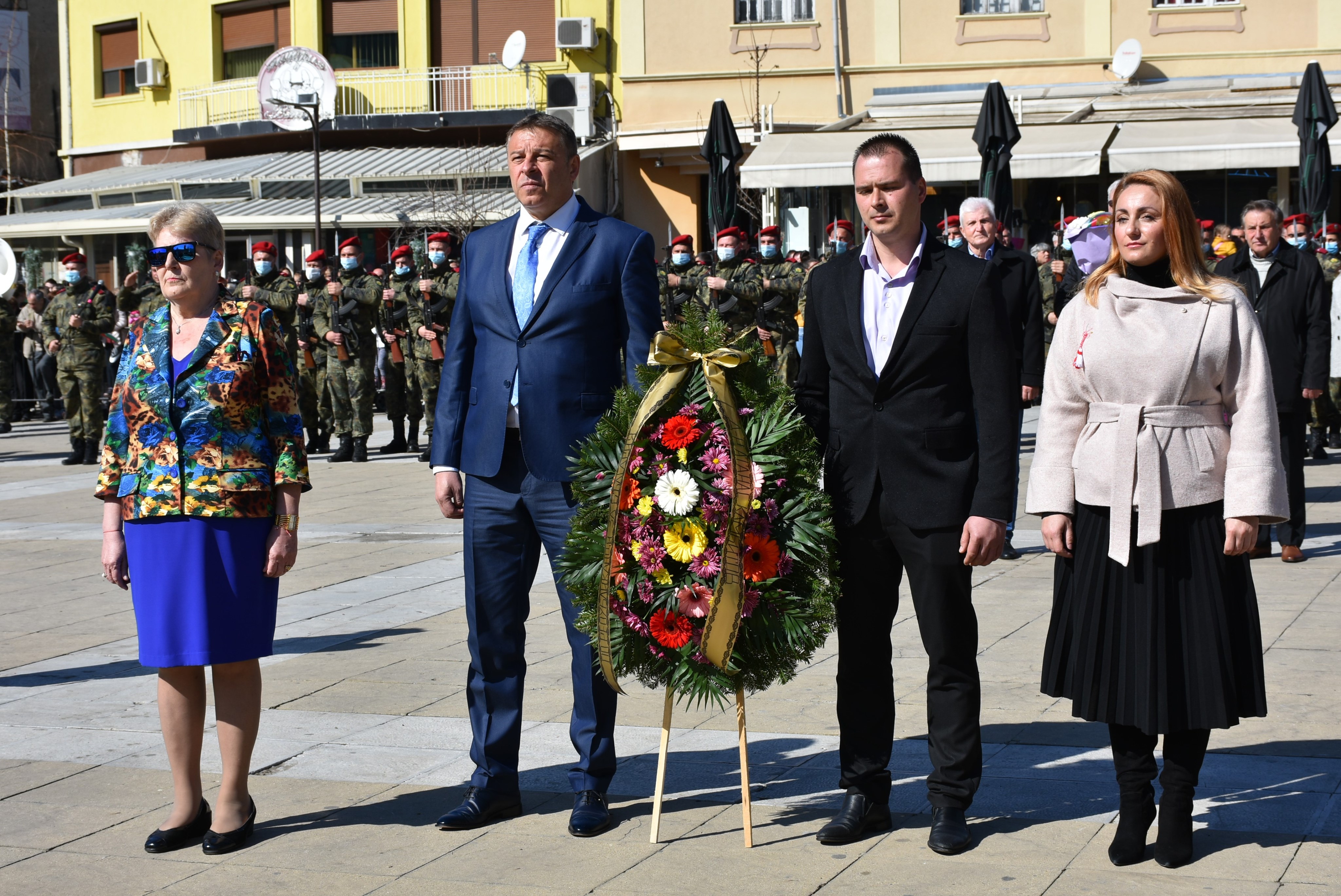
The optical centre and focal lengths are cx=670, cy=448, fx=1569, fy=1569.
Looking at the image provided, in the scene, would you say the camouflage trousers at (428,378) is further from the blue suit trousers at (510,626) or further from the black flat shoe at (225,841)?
the black flat shoe at (225,841)

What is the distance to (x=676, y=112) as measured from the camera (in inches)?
1131

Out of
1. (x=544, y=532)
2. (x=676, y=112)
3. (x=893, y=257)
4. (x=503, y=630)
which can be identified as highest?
(x=676, y=112)

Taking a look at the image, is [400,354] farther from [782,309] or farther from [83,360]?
[782,309]

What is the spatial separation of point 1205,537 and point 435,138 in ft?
92.5

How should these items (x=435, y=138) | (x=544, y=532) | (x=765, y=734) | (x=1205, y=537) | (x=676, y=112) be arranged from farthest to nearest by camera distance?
(x=435, y=138) < (x=676, y=112) < (x=765, y=734) < (x=544, y=532) < (x=1205, y=537)

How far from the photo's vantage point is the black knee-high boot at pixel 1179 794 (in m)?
4.31

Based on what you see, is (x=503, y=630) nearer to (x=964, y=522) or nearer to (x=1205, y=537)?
(x=964, y=522)

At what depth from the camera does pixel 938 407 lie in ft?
14.9

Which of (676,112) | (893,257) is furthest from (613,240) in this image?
(676,112)

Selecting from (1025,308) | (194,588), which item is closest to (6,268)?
(1025,308)

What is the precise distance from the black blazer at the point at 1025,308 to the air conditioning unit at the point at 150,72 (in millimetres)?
28987

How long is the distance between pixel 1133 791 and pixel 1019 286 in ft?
15.1

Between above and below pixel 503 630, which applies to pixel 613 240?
above

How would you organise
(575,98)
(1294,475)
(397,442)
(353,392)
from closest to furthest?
1. (1294,475)
2. (353,392)
3. (397,442)
4. (575,98)
